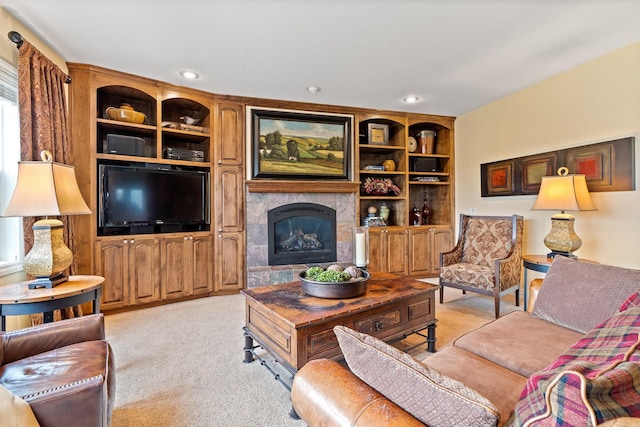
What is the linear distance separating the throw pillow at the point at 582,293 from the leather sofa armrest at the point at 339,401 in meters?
1.49

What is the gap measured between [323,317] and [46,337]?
1.45 m

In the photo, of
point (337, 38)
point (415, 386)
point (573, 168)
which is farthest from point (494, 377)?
point (573, 168)

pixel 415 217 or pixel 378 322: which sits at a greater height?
pixel 415 217

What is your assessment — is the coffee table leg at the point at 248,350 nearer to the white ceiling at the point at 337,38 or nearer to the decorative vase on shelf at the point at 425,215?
the white ceiling at the point at 337,38

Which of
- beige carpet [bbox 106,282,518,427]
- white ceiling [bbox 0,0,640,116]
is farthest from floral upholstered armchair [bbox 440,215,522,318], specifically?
white ceiling [bbox 0,0,640,116]

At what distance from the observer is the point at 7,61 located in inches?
90.0

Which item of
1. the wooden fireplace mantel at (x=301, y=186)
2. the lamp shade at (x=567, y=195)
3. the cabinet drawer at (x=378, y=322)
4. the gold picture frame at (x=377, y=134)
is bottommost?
the cabinet drawer at (x=378, y=322)

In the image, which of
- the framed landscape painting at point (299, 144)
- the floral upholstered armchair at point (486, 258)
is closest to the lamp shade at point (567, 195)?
the floral upholstered armchair at point (486, 258)

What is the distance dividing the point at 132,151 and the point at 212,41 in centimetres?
161

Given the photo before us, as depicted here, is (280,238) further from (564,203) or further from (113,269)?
(564,203)

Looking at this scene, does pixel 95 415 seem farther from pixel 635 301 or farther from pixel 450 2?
pixel 450 2

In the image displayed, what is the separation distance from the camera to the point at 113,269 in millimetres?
3264

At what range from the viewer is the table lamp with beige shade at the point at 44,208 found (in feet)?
6.28

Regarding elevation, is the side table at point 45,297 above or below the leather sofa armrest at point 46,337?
above
